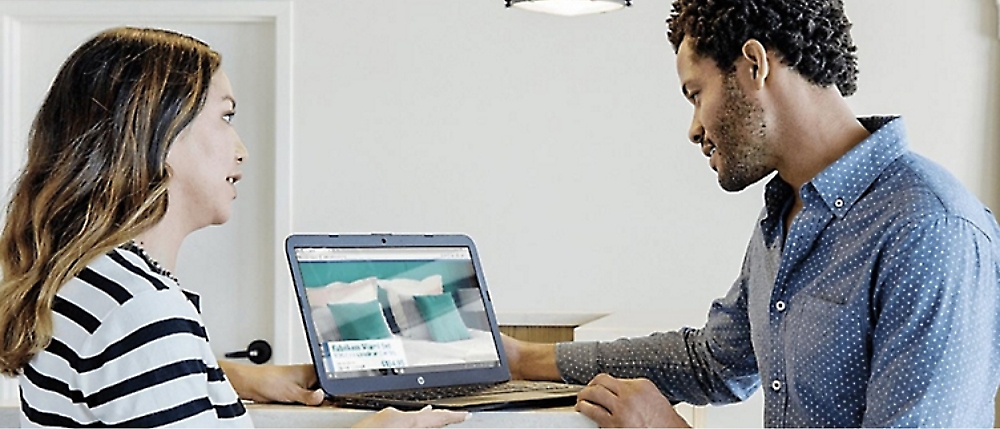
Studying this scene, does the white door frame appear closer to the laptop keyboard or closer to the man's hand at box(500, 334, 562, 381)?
the man's hand at box(500, 334, 562, 381)

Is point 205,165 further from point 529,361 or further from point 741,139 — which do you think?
point 741,139

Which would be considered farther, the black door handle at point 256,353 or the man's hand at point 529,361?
the black door handle at point 256,353

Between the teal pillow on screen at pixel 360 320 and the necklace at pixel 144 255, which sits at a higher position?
the necklace at pixel 144 255

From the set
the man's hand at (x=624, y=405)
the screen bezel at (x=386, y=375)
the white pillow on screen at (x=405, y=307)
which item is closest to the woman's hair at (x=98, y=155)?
the screen bezel at (x=386, y=375)

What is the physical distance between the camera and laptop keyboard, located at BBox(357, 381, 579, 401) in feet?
4.60

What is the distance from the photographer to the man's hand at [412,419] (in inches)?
48.8

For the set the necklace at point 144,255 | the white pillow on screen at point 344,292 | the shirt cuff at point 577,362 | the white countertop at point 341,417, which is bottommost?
the shirt cuff at point 577,362

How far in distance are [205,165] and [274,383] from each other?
256mm

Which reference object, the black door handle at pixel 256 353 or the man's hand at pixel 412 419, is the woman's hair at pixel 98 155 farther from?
the black door handle at pixel 256 353

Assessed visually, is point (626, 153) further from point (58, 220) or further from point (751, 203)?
point (58, 220)

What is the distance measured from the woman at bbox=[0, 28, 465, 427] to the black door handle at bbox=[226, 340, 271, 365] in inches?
83.0

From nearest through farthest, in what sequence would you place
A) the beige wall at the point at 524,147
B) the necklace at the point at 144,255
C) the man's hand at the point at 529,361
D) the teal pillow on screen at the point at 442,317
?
the necklace at the point at 144,255
the teal pillow on screen at the point at 442,317
the man's hand at the point at 529,361
the beige wall at the point at 524,147

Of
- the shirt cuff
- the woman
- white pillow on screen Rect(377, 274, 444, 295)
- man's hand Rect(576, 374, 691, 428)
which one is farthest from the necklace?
the shirt cuff

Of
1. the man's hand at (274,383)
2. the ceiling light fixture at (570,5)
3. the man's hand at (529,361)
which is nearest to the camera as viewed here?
the man's hand at (274,383)
